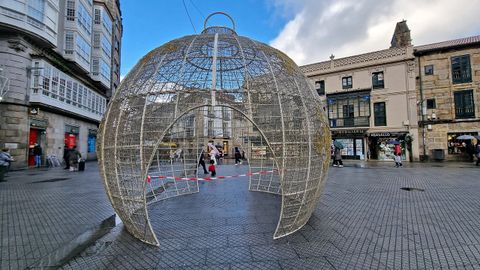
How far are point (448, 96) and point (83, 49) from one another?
121 feet

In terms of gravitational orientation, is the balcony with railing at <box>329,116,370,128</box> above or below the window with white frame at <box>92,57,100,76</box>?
below

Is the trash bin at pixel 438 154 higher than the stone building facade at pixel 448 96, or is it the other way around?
the stone building facade at pixel 448 96

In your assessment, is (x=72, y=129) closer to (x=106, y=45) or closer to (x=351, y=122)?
(x=106, y=45)

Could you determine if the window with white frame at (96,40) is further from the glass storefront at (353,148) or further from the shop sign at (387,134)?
the shop sign at (387,134)

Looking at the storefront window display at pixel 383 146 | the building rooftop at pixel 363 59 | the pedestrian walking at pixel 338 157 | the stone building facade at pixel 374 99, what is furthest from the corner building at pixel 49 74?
the storefront window display at pixel 383 146

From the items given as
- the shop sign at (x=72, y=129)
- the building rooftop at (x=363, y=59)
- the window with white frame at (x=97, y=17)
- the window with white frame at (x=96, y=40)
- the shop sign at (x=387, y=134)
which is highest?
the window with white frame at (x=97, y=17)

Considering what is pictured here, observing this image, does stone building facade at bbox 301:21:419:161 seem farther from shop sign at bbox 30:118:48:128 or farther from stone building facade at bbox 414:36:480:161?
shop sign at bbox 30:118:48:128

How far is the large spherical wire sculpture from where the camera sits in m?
4.11

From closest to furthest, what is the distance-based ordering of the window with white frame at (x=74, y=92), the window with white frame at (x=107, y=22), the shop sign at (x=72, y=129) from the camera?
the shop sign at (x=72, y=129) → the window with white frame at (x=74, y=92) → the window with white frame at (x=107, y=22)

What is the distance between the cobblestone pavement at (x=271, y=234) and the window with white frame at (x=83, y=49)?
20346 millimetres

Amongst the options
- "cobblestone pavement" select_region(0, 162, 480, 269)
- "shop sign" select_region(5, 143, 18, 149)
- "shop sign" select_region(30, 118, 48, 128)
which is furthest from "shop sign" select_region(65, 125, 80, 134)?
"cobblestone pavement" select_region(0, 162, 480, 269)

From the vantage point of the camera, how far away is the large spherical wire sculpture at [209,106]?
4.11 meters

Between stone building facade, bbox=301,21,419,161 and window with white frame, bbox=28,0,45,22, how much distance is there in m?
27.0

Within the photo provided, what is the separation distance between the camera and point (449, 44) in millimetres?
25125
